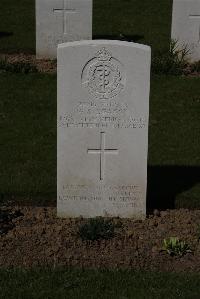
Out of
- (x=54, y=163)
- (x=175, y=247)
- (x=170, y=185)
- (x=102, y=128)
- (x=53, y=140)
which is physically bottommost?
(x=175, y=247)

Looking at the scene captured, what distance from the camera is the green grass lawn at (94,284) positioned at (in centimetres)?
580

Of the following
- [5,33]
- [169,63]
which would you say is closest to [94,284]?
[169,63]

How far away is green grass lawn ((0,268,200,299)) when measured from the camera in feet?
19.0

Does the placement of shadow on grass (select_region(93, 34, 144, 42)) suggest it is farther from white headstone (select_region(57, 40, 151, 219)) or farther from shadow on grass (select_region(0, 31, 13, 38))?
white headstone (select_region(57, 40, 151, 219))

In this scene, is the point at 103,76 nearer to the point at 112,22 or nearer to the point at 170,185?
the point at 170,185

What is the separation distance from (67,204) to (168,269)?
4.67 feet

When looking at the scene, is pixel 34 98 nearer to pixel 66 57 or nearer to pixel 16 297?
pixel 66 57

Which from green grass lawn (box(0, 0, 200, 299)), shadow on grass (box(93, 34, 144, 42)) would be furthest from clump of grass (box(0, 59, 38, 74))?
shadow on grass (box(93, 34, 144, 42))

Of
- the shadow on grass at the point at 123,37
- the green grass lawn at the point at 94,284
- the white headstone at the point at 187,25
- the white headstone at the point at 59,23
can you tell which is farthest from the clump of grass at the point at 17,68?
the green grass lawn at the point at 94,284

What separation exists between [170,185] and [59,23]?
7.03 metres

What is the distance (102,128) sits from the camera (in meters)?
7.07

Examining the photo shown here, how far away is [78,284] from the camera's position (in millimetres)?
5957

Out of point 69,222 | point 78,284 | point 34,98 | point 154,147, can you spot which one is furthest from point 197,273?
point 34,98

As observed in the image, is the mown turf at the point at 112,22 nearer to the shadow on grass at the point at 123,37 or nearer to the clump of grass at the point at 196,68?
the shadow on grass at the point at 123,37
